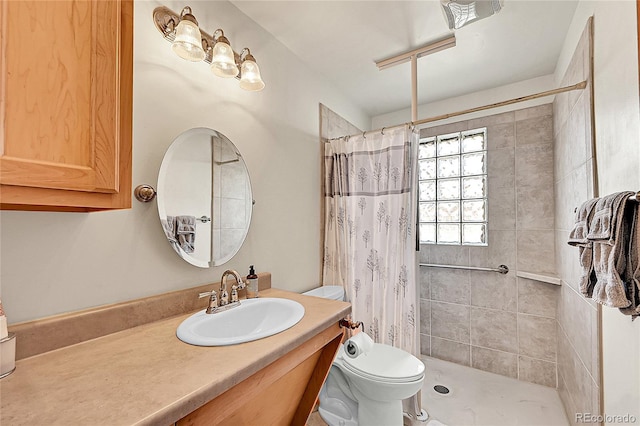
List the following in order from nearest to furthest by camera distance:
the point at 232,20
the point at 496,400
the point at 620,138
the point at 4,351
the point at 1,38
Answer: the point at 1,38 → the point at 4,351 → the point at 620,138 → the point at 232,20 → the point at 496,400

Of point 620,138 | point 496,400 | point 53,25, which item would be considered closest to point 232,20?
point 53,25

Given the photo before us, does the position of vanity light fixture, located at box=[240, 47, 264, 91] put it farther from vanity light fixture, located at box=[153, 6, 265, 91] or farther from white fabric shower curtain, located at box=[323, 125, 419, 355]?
white fabric shower curtain, located at box=[323, 125, 419, 355]

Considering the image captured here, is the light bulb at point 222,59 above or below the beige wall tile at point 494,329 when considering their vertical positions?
above

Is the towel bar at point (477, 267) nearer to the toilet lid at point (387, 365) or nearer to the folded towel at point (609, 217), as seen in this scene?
the toilet lid at point (387, 365)

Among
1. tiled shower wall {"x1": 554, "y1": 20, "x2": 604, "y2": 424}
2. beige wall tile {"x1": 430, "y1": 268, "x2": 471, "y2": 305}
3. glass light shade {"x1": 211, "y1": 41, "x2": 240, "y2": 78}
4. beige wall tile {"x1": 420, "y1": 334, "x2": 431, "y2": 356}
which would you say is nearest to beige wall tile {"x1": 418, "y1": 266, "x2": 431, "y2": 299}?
beige wall tile {"x1": 430, "y1": 268, "x2": 471, "y2": 305}

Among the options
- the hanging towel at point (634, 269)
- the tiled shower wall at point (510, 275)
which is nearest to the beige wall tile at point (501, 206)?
the tiled shower wall at point (510, 275)

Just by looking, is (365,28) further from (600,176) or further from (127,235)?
(127,235)

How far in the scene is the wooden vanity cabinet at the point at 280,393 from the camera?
720 mm

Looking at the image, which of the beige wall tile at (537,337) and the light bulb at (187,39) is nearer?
the light bulb at (187,39)

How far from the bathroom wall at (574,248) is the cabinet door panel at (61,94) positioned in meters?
2.08

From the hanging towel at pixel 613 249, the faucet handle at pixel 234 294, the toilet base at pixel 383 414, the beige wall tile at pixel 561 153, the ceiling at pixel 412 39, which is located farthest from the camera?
the beige wall tile at pixel 561 153

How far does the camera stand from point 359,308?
2.07 m

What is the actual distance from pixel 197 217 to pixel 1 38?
2.77 ft

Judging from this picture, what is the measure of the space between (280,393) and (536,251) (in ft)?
7.75
